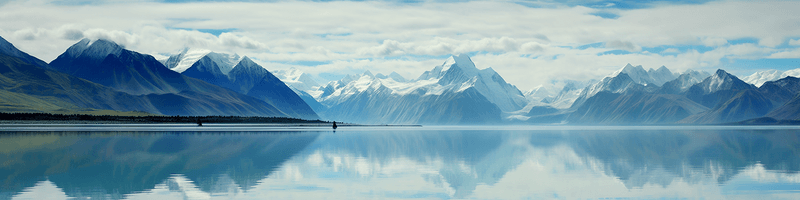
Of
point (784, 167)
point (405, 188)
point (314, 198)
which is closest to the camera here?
point (314, 198)

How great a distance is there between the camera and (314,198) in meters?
32.3

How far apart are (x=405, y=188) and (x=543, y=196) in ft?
25.1

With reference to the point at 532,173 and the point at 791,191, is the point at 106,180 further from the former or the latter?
the point at 791,191

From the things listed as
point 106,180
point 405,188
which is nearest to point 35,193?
point 106,180

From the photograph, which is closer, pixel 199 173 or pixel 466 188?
pixel 466 188

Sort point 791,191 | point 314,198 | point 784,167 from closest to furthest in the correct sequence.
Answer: point 314,198 → point 791,191 → point 784,167

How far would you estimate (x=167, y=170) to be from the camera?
1781 inches

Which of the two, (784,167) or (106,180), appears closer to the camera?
(106,180)

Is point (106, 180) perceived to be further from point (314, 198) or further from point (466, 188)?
point (466, 188)

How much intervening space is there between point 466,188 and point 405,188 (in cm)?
343

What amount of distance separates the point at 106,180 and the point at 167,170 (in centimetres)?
668

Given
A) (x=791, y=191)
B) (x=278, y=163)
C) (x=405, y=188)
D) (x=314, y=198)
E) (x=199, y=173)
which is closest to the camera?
(x=314, y=198)

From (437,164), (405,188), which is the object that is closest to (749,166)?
(437,164)

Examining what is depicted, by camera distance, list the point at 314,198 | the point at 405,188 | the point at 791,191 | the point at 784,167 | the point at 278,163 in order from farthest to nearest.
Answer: the point at 278,163
the point at 784,167
the point at 405,188
the point at 791,191
the point at 314,198
